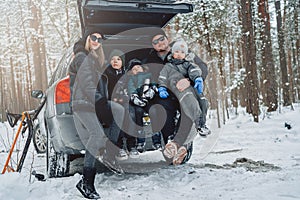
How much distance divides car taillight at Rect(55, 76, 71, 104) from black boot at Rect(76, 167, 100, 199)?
0.93 metres

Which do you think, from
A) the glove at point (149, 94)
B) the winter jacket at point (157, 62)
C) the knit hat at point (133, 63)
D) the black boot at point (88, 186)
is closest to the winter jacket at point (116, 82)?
the knit hat at point (133, 63)

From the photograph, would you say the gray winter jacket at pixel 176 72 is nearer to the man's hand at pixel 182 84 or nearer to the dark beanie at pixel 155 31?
the man's hand at pixel 182 84

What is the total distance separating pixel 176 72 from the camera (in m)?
4.20

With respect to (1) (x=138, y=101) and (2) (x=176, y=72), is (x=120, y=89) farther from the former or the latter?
(2) (x=176, y=72)

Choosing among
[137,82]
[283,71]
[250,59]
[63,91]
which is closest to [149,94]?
[137,82]

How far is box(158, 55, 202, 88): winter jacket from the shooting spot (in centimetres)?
412

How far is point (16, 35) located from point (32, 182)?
28.5 metres

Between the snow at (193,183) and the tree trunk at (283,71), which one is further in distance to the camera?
the tree trunk at (283,71)

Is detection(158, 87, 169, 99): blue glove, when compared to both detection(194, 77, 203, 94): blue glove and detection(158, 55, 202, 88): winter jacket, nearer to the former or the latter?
detection(158, 55, 202, 88): winter jacket

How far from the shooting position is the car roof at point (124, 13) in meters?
4.10

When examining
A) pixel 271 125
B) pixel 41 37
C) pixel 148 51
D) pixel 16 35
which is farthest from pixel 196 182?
pixel 16 35

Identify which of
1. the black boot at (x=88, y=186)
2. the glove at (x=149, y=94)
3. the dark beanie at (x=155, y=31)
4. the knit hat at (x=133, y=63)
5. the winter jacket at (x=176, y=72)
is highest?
the dark beanie at (x=155, y=31)

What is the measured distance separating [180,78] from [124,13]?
4.48 ft

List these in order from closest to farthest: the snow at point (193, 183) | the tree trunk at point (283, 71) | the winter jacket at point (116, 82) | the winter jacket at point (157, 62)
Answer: the snow at point (193, 183) < the winter jacket at point (116, 82) < the winter jacket at point (157, 62) < the tree trunk at point (283, 71)
